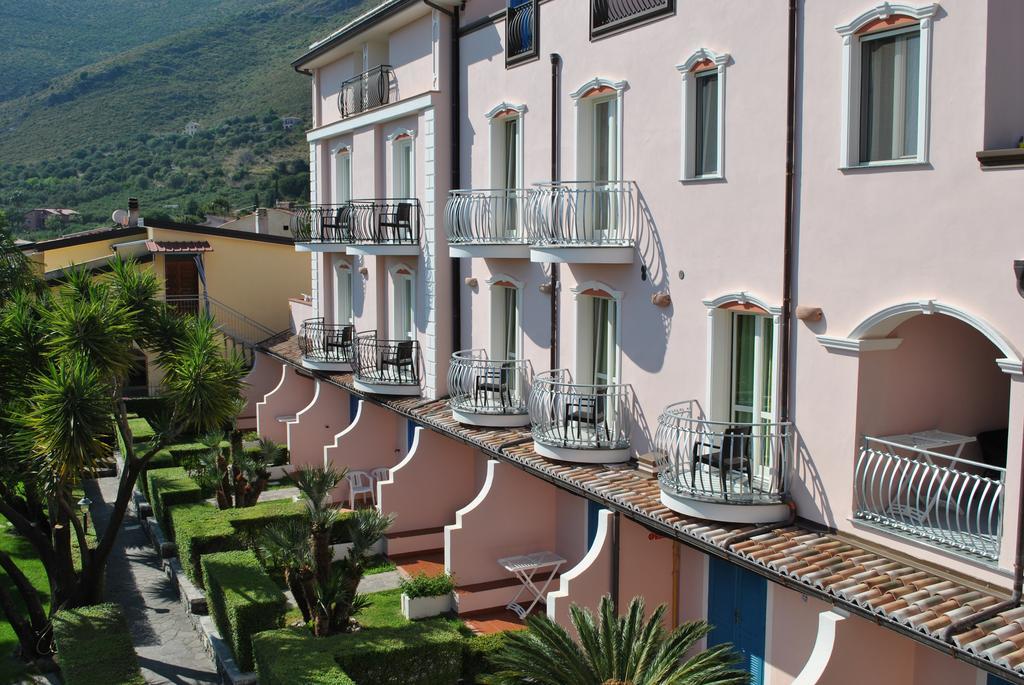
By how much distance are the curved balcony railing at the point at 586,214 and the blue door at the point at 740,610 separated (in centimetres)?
512

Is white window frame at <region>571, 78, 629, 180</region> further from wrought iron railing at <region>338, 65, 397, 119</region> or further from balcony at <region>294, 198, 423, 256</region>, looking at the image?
wrought iron railing at <region>338, 65, 397, 119</region>

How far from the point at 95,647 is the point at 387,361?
9.66 metres

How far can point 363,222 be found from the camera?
2416 cm

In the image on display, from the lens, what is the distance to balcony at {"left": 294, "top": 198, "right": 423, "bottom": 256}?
71.4ft

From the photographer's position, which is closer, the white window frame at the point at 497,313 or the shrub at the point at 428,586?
the shrub at the point at 428,586

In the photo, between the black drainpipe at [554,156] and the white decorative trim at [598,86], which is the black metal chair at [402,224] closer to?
the black drainpipe at [554,156]

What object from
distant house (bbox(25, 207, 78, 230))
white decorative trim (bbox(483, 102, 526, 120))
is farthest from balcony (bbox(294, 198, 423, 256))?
distant house (bbox(25, 207, 78, 230))

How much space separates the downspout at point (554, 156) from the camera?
16828 millimetres

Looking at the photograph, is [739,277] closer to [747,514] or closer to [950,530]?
[747,514]

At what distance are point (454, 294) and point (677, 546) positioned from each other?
27.7 ft

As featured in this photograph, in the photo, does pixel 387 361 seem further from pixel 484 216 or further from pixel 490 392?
pixel 484 216

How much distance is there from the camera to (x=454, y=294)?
68.6 feet

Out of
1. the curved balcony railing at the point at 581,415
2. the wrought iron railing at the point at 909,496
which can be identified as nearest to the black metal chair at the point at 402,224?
the curved balcony railing at the point at 581,415

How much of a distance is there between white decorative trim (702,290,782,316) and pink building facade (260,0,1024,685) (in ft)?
0.18
